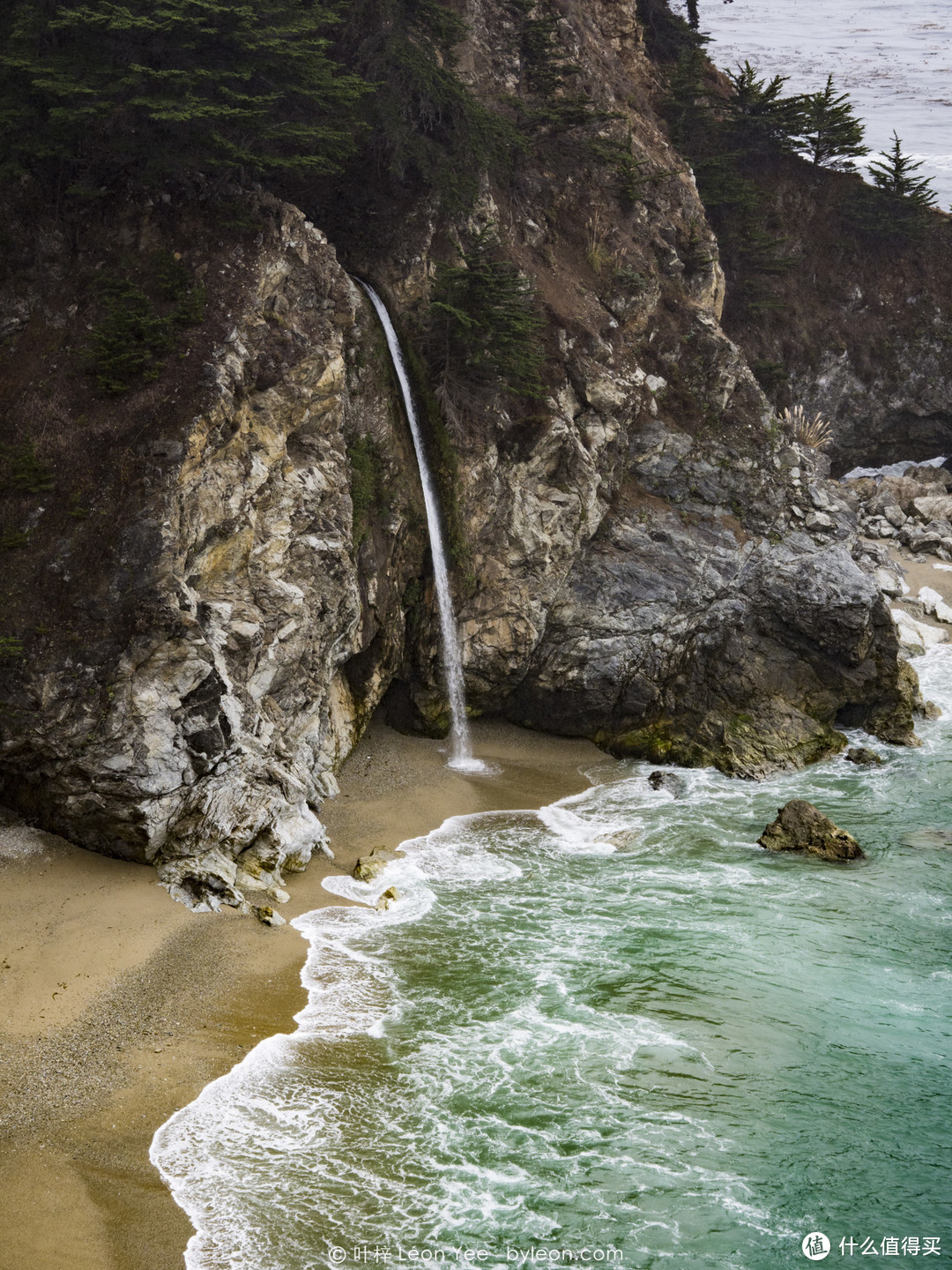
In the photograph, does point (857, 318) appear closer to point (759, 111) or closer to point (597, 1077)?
point (759, 111)

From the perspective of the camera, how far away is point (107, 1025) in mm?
10320

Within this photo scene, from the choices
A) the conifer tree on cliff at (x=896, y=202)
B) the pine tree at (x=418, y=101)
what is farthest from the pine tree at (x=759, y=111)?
the pine tree at (x=418, y=101)

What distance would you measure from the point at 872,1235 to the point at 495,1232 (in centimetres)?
332

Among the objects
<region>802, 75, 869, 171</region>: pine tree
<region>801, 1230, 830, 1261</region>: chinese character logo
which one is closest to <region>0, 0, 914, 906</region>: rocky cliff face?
<region>802, 75, 869, 171</region>: pine tree

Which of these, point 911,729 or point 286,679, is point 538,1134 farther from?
point 911,729

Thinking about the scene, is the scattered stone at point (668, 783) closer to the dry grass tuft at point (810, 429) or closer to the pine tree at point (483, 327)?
the pine tree at point (483, 327)

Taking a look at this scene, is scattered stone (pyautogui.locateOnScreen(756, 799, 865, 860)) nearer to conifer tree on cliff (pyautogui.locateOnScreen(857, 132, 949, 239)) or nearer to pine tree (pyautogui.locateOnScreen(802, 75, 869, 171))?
pine tree (pyautogui.locateOnScreen(802, 75, 869, 171))

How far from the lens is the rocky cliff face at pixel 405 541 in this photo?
1355 cm

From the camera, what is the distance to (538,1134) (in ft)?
30.4

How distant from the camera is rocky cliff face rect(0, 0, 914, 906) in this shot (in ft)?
44.4

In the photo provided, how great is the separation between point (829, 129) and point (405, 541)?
2701 centimetres

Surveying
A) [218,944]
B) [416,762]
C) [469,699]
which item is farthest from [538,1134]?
[469,699]

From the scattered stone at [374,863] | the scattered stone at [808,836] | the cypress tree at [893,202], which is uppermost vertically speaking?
the cypress tree at [893,202]

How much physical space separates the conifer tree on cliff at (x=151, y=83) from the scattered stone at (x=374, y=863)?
12.1 meters
